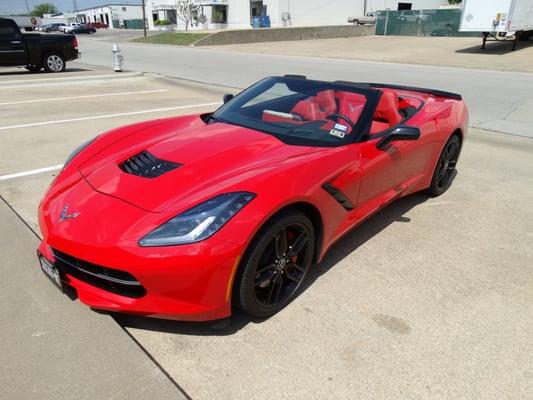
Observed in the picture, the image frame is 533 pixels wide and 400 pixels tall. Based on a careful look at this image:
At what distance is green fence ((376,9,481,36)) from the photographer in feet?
101

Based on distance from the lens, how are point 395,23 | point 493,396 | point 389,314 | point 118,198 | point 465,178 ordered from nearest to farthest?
point 493,396, point 118,198, point 389,314, point 465,178, point 395,23

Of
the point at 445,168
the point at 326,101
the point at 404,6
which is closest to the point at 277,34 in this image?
the point at 404,6

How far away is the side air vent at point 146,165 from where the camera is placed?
2668 mm

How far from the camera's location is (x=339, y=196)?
2854mm

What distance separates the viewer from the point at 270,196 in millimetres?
2338

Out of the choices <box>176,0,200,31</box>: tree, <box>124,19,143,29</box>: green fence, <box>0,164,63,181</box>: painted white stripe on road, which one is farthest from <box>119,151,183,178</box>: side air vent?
<box>124,19,143,29</box>: green fence

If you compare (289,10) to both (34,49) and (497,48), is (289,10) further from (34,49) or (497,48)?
(34,49)

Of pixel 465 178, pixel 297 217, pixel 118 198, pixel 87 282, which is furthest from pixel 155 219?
pixel 465 178

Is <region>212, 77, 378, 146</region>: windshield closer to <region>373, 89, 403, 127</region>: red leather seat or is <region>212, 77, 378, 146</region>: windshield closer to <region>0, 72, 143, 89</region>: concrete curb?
<region>373, 89, 403, 127</region>: red leather seat

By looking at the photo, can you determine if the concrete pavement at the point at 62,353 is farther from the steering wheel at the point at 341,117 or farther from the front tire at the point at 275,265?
the steering wheel at the point at 341,117

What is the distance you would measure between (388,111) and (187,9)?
61.0 metres

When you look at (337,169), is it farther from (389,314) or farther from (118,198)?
(118,198)

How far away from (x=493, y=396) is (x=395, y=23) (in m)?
37.2

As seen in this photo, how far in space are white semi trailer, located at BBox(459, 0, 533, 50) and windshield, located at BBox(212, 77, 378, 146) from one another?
1889cm
